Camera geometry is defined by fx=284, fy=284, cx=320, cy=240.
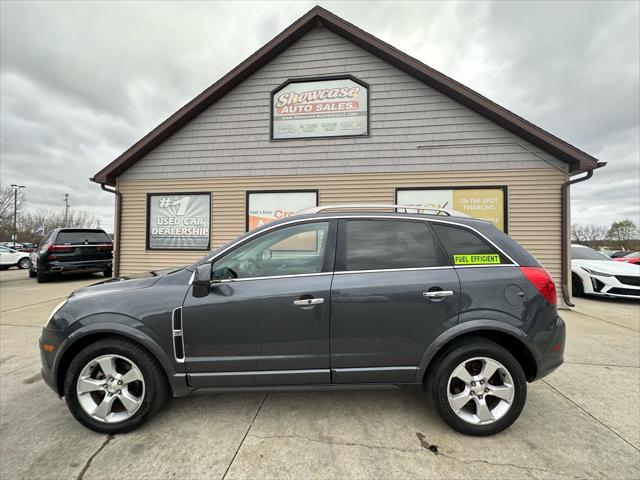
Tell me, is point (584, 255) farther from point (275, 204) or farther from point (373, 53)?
point (275, 204)

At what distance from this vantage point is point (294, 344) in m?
2.18

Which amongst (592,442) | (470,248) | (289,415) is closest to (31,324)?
(289,415)

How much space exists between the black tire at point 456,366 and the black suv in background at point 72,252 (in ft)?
37.5

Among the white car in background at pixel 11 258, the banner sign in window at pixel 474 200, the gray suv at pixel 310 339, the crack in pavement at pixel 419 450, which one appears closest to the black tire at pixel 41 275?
the white car in background at pixel 11 258

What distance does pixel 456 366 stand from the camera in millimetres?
2191

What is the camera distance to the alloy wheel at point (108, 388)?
7.13ft

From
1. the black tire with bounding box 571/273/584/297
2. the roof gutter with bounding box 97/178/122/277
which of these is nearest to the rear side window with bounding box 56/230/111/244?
the roof gutter with bounding box 97/178/122/277

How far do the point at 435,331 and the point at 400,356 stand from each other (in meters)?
0.33

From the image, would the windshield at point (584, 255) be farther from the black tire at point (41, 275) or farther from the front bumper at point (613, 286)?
the black tire at point (41, 275)


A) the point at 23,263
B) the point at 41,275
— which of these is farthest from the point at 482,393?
the point at 23,263

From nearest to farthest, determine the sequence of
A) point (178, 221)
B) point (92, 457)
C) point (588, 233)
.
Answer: point (92, 457), point (178, 221), point (588, 233)

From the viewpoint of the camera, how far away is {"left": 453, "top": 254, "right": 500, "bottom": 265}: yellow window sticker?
7.52ft

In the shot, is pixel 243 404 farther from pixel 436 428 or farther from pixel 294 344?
pixel 436 428

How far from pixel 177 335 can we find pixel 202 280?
48 centimetres
